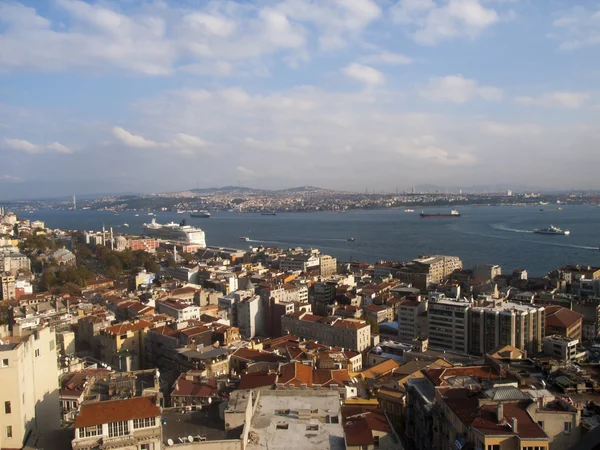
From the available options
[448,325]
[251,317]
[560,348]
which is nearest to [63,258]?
[251,317]

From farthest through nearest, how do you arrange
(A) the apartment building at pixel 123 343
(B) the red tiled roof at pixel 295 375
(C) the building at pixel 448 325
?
(C) the building at pixel 448 325 → (A) the apartment building at pixel 123 343 → (B) the red tiled roof at pixel 295 375

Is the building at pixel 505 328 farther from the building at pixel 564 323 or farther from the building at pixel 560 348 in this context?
the building at pixel 560 348

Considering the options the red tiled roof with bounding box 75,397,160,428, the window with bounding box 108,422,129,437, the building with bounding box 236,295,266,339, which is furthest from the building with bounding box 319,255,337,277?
the window with bounding box 108,422,129,437

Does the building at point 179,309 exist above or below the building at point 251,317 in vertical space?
above

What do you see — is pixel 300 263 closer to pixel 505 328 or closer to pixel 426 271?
pixel 426 271

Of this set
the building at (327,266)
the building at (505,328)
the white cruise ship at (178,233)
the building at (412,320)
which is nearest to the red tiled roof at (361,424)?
the building at (505,328)

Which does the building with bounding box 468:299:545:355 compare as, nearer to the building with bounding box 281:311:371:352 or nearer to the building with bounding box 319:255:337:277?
the building with bounding box 281:311:371:352
